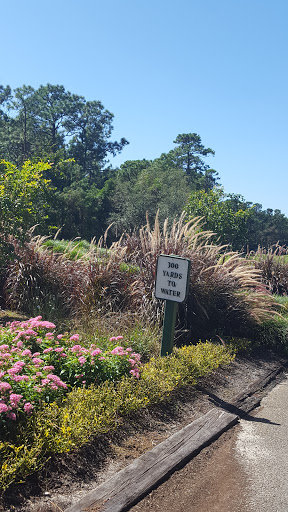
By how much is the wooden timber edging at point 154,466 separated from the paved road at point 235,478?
2.4 inches

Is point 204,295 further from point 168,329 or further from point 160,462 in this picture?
point 160,462

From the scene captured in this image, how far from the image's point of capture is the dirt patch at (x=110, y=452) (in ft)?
9.88

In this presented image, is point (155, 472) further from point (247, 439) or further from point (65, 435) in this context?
point (247, 439)

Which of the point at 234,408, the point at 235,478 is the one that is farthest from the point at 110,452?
the point at 234,408

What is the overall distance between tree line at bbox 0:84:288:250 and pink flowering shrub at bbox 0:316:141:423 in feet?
11.4

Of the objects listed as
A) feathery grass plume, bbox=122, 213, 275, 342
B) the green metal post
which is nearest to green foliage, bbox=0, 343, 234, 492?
the green metal post

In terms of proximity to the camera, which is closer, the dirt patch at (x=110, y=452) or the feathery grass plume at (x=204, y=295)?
the dirt patch at (x=110, y=452)

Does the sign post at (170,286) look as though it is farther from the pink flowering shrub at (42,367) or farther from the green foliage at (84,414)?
the pink flowering shrub at (42,367)

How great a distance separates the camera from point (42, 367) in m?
4.27

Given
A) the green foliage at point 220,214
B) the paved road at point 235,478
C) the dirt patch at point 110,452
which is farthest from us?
the green foliage at point 220,214

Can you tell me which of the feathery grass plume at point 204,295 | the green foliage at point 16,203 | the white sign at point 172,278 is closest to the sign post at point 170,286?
the white sign at point 172,278

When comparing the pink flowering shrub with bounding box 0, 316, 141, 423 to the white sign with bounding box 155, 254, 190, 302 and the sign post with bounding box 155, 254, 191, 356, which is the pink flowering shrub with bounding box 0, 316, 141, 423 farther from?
the white sign with bounding box 155, 254, 190, 302

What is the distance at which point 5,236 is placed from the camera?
809cm

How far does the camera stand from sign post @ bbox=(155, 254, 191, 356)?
225 inches
